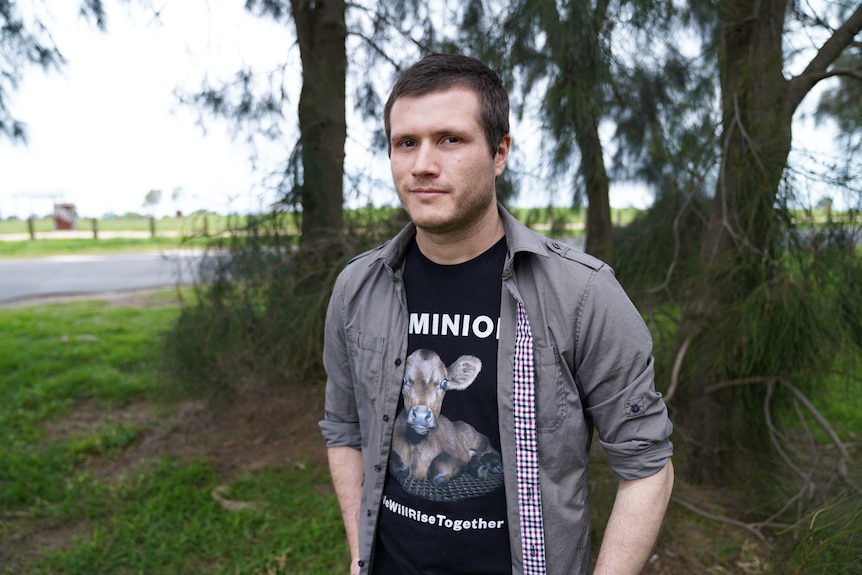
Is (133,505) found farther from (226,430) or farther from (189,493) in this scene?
(226,430)

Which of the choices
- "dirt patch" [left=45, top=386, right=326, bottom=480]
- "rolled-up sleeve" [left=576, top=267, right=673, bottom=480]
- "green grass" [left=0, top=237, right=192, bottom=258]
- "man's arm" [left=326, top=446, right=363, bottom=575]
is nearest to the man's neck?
"rolled-up sleeve" [left=576, top=267, right=673, bottom=480]

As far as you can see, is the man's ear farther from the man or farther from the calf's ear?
the calf's ear

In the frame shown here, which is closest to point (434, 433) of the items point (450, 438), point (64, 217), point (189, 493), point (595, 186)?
point (450, 438)

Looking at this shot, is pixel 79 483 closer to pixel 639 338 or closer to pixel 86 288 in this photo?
pixel 639 338

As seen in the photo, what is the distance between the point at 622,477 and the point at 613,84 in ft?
5.12

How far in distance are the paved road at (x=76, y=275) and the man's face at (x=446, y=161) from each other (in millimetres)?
5937

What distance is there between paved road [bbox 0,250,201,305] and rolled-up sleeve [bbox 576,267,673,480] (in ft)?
20.2

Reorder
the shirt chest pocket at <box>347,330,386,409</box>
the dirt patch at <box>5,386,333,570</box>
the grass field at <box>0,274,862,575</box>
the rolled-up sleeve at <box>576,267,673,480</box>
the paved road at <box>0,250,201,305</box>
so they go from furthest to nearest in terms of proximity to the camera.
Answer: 1. the paved road at <box>0,250,201,305</box>
2. the dirt patch at <box>5,386,333,570</box>
3. the grass field at <box>0,274,862,575</box>
4. the shirt chest pocket at <box>347,330,386,409</box>
5. the rolled-up sleeve at <box>576,267,673,480</box>

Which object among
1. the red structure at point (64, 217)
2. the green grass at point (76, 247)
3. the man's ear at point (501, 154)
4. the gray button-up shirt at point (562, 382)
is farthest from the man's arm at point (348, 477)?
the red structure at point (64, 217)

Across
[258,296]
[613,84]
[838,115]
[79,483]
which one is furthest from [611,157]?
[79,483]

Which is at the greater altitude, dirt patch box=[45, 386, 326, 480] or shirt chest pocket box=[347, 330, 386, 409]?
shirt chest pocket box=[347, 330, 386, 409]

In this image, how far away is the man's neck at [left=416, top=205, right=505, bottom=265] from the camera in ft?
4.12

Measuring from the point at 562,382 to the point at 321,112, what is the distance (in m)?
2.33

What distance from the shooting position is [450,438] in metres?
1.23
